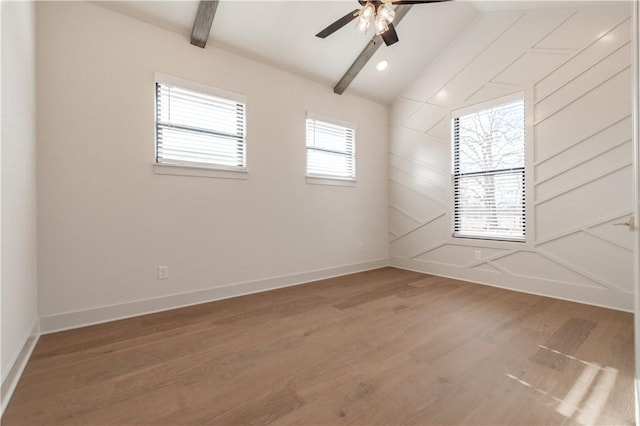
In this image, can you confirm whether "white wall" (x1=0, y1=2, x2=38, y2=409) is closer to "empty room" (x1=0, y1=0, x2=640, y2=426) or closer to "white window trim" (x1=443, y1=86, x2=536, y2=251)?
"empty room" (x1=0, y1=0, x2=640, y2=426)

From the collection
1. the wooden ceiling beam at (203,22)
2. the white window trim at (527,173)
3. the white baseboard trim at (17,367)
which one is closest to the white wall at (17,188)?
the white baseboard trim at (17,367)

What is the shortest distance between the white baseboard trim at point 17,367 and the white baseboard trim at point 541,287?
14.4ft

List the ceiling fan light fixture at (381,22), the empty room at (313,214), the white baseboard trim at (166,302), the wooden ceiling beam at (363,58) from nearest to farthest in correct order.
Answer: the empty room at (313,214) < the white baseboard trim at (166,302) < the ceiling fan light fixture at (381,22) < the wooden ceiling beam at (363,58)

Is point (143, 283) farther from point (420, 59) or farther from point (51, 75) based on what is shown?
point (420, 59)

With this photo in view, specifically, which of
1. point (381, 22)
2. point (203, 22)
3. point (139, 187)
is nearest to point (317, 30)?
point (381, 22)

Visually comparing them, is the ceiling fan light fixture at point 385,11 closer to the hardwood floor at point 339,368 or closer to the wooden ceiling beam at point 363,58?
the wooden ceiling beam at point 363,58

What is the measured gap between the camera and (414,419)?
4.28 ft

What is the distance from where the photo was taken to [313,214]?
398 centimetres

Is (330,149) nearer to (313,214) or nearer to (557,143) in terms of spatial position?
(313,214)

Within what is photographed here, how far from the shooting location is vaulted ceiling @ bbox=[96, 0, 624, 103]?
2783mm

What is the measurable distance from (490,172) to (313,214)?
8.04 feet

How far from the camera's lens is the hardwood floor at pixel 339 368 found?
1.35 m

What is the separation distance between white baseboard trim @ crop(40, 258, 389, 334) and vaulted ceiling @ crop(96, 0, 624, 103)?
8.84 feet

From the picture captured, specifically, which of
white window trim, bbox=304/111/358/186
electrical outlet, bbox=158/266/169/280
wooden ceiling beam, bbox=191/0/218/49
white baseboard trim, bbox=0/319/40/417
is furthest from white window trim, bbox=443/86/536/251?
white baseboard trim, bbox=0/319/40/417
